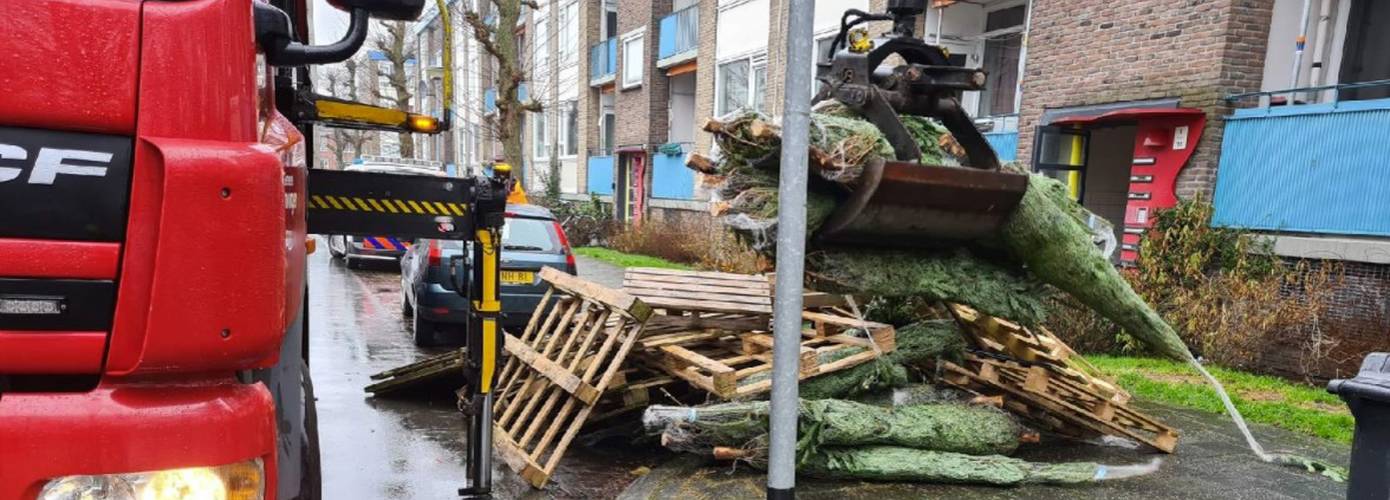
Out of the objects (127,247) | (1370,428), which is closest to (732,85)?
(1370,428)

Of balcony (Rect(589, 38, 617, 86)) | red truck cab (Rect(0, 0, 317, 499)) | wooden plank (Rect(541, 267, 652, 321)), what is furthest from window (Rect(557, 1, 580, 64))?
red truck cab (Rect(0, 0, 317, 499))

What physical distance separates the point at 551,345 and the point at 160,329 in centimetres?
383

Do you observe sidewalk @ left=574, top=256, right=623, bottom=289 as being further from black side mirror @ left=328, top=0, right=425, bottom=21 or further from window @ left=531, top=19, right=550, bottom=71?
window @ left=531, top=19, right=550, bottom=71

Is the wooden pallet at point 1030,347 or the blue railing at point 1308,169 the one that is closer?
the wooden pallet at point 1030,347

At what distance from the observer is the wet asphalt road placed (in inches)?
191

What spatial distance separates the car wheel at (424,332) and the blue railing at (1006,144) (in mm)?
7836

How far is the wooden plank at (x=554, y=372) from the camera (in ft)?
15.9

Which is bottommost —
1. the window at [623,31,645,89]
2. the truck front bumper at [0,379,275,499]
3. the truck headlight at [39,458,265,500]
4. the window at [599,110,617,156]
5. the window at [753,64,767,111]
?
the truck headlight at [39,458,265,500]

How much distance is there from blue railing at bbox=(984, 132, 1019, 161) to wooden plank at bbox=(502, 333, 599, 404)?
8190 mm

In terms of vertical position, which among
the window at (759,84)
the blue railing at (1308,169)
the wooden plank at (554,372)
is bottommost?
the wooden plank at (554,372)

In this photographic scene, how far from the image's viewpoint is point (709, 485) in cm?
462

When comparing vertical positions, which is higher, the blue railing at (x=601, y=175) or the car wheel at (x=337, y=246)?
the blue railing at (x=601, y=175)

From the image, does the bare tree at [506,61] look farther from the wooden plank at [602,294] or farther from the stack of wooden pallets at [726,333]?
the stack of wooden pallets at [726,333]

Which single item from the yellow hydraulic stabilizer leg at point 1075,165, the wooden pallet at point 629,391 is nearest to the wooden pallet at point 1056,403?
the wooden pallet at point 629,391
